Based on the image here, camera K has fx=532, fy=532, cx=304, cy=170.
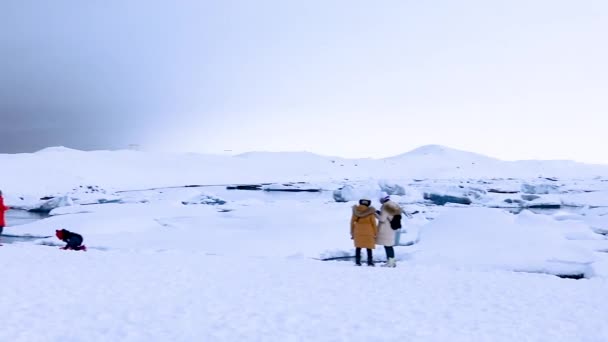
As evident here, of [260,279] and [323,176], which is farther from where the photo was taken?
[323,176]

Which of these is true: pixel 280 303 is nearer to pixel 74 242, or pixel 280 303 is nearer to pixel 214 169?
pixel 74 242

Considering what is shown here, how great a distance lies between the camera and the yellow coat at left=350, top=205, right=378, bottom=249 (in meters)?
10.8

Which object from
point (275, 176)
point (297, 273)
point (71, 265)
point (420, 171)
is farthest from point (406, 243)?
point (420, 171)

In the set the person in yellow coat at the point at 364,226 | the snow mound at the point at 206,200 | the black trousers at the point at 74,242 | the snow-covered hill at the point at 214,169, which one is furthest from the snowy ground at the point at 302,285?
the snow-covered hill at the point at 214,169

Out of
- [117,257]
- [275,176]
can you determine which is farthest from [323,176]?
[117,257]

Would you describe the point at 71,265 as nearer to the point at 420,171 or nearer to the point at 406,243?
the point at 406,243

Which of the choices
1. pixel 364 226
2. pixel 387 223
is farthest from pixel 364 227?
pixel 387 223

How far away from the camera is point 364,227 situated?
35.7ft

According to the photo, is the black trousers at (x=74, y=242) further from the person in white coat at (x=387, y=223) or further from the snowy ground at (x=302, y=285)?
the person in white coat at (x=387, y=223)

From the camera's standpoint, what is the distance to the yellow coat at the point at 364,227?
10.8 meters

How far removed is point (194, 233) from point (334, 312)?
11.9m

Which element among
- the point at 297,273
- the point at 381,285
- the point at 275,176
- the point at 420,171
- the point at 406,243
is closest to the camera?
the point at 381,285

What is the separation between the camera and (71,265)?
9852 millimetres

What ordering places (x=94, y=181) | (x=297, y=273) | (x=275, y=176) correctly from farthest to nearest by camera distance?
(x=275, y=176), (x=94, y=181), (x=297, y=273)
